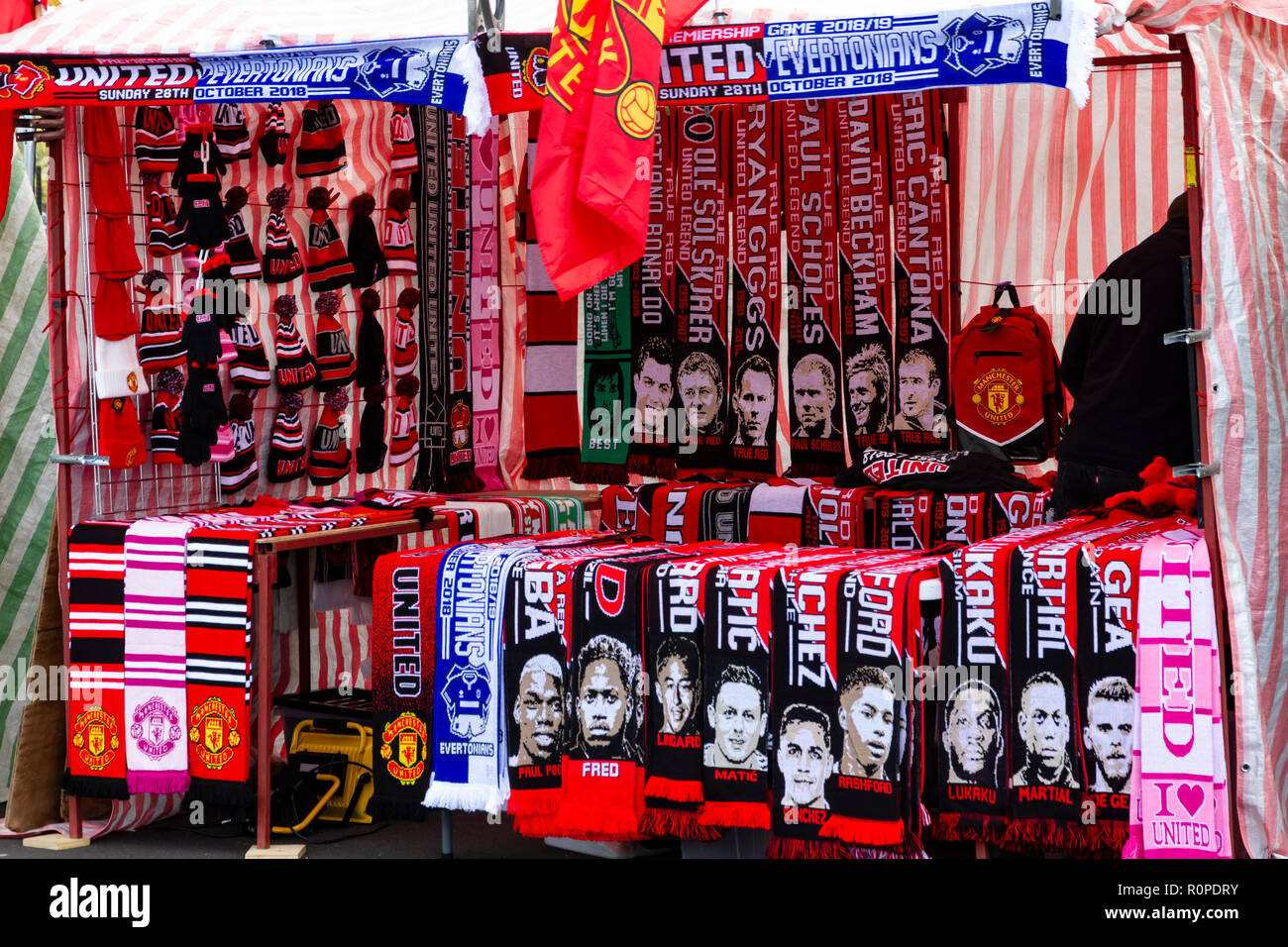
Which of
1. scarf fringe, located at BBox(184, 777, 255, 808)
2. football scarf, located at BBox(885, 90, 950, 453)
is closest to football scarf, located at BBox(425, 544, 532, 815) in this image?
scarf fringe, located at BBox(184, 777, 255, 808)

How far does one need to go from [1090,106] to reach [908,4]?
270 centimetres

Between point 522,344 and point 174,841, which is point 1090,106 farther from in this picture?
point 174,841

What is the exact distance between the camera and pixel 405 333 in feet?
21.8

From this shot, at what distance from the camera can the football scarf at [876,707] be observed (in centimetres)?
410

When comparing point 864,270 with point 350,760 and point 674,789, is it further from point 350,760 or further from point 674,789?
point 674,789

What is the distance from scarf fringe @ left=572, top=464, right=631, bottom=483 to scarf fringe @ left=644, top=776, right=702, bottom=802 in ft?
8.70

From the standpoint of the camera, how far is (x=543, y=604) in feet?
14.9

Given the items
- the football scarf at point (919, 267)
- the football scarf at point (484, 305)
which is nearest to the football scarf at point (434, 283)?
the football scarf at point (484, 305)

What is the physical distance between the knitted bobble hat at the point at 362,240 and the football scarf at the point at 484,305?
58cm

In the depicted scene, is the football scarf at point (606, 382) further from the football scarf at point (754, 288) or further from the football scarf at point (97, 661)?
the football scarf at point (97, 661)

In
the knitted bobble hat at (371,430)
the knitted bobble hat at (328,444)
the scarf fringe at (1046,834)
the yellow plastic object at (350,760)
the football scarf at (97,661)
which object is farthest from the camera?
the knitted bobble hat at (371,430)

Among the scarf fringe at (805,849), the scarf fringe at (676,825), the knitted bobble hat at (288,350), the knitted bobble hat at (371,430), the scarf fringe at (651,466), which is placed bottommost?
the scarf fringe at (805,849)

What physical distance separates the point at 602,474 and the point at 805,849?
9.78 feet

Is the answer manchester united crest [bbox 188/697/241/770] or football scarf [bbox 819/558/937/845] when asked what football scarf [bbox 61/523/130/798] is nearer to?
manchester united crest [bbox 188/697/241/770]
